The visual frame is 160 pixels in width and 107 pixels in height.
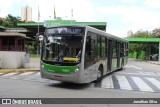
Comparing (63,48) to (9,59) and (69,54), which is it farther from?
(9,59)

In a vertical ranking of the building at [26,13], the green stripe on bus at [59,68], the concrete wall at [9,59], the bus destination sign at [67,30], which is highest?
the building at [26,13]

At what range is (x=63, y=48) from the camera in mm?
12812

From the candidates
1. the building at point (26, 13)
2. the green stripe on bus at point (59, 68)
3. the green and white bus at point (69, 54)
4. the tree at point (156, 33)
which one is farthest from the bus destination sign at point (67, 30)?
the building at point (26, 13)

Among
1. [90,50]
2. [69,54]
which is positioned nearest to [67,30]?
[69,54]

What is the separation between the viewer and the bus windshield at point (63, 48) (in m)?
12.6

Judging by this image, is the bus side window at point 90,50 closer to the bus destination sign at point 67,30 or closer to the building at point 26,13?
the bus destination sign at point 67,30

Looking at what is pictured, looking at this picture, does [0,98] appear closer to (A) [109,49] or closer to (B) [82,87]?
(B) [82,87]

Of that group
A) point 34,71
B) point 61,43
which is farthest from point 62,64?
point 34,71

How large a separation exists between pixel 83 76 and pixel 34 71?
8.53 metres

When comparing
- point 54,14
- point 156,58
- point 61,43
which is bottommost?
point 156,58

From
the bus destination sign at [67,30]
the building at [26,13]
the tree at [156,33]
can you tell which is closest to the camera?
the bus destination sign at [67,30]

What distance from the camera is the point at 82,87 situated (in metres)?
13.5

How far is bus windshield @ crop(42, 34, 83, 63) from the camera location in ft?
41.4

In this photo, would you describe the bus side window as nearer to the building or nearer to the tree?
the tree
